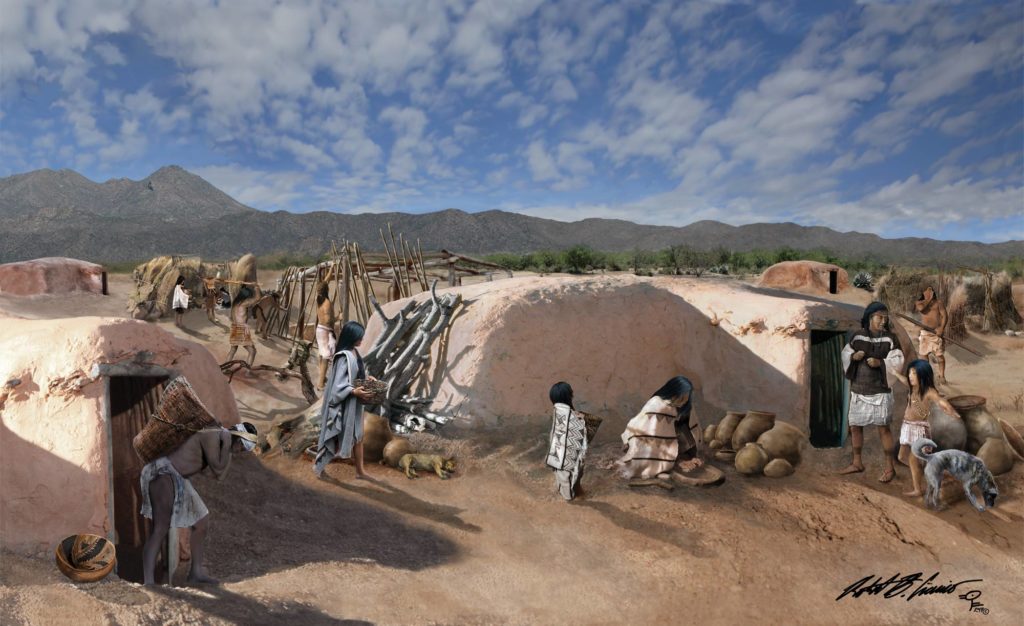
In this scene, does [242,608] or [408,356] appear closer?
[242,608]

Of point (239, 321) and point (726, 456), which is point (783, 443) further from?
point (239, 321)

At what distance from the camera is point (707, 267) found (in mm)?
34625

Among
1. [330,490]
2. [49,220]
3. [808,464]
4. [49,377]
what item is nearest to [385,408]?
[330,490]

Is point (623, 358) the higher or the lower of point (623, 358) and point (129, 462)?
the higher

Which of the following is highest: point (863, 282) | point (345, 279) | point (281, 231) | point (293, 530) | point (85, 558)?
point (281, 231)

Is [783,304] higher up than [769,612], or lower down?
higher up

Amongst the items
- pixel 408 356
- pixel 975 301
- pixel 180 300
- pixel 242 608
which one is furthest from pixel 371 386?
pixel 975 301

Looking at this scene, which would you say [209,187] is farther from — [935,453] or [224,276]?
[935,453]

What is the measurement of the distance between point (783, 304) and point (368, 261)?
34.0 ft

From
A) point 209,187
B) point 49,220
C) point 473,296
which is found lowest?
point 473,296

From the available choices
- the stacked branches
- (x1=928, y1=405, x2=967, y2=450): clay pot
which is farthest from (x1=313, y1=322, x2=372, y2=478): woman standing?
the stacked branches

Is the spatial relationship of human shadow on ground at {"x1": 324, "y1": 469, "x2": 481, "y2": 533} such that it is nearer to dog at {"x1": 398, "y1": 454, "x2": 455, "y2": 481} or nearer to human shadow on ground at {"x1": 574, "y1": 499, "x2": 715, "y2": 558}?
dog at {"x1": 398, "y1": 454, "x2": 455, "y2": 481}

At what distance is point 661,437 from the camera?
6406mm
